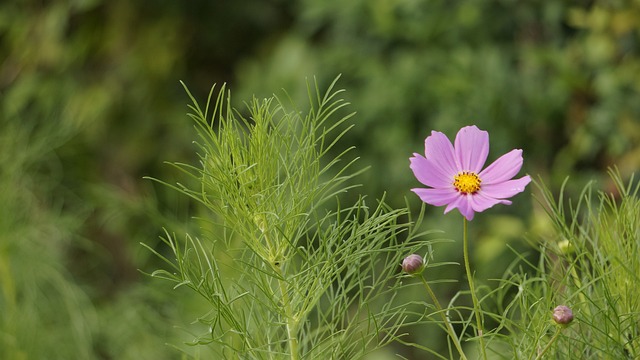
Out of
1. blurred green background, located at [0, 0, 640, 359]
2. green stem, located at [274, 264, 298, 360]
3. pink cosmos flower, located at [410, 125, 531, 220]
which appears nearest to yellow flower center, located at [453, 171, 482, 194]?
pink cosmos flower, located at [410, 125, 531, 220]

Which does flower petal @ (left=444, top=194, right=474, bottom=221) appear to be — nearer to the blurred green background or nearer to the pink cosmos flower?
the pink cosmos flower

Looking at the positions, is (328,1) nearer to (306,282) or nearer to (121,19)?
(121,19)

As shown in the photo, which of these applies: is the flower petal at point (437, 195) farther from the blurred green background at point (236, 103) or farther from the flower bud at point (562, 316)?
the blurred green background at point (236, 103)

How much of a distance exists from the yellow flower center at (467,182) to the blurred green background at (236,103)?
30.7 inches

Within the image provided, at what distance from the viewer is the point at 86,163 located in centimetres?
241

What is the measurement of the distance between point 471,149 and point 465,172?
0.01 metres

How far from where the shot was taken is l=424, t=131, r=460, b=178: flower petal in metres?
0.51

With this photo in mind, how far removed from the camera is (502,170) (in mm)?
516

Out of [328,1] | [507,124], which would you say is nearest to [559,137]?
[507,124]

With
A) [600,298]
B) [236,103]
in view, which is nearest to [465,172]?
[600,298]

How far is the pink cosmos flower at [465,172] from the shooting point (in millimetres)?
488

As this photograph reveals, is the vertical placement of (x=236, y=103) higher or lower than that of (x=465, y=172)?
lower

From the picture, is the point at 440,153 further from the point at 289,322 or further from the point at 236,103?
the point at 236,103

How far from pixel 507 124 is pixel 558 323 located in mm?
1373
